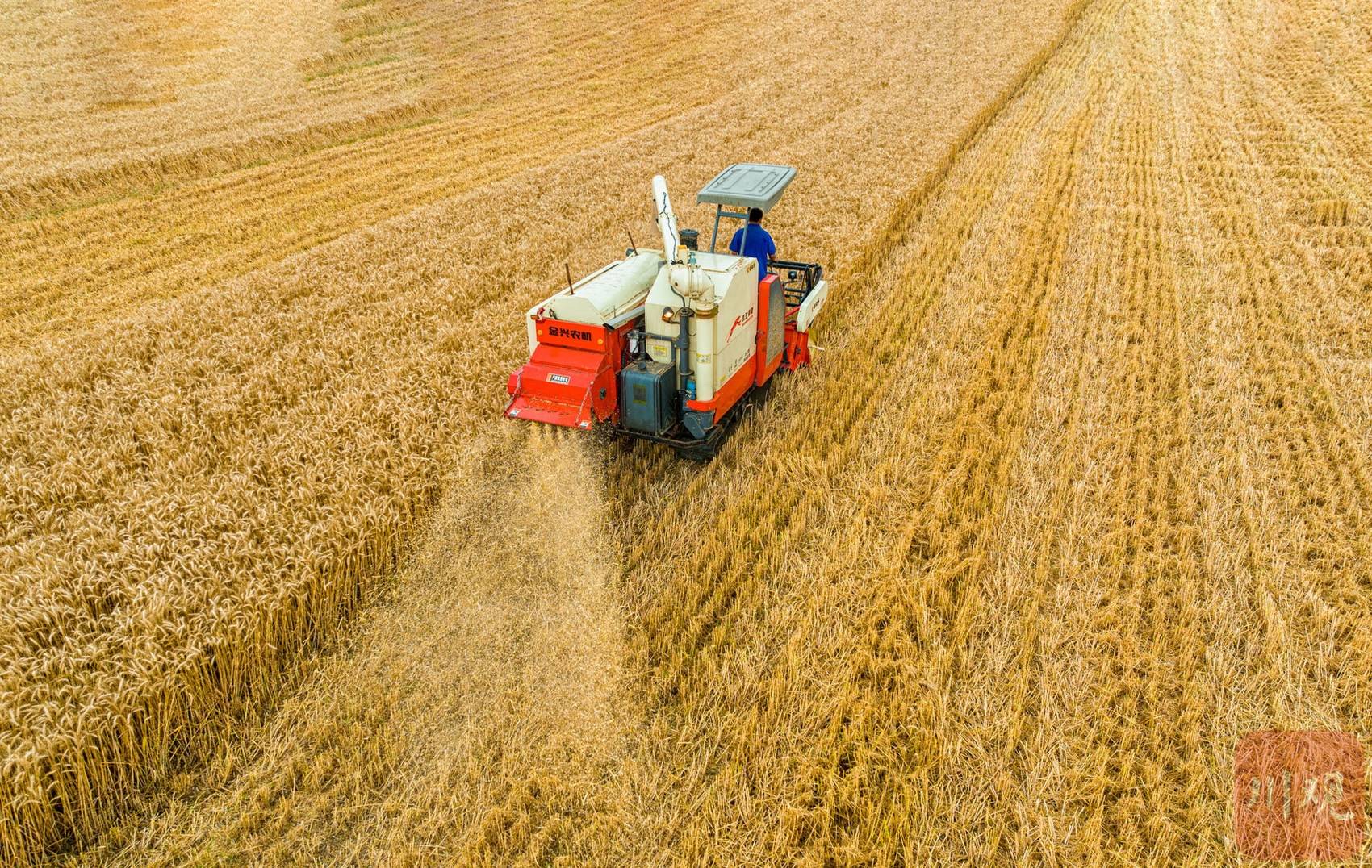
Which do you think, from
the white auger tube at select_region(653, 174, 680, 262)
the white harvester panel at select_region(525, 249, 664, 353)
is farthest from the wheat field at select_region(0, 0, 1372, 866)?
the white auger tube at select_region(653, 174, 680, 262)

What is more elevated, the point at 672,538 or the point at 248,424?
the point at 248,424

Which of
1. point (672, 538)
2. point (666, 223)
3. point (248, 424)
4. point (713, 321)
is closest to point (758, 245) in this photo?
point (666, 223)

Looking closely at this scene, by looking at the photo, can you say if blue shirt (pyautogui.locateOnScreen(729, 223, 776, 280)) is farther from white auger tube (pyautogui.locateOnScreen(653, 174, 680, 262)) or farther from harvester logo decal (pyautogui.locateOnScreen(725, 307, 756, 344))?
white auger tube (pyautogui.locateOnScreen(653, 174, 680, 262))

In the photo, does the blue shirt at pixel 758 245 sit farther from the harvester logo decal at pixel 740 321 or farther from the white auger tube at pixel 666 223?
the white auger tube at pixel 666 223

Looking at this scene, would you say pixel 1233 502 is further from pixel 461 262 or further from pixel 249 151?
pixel 249 151

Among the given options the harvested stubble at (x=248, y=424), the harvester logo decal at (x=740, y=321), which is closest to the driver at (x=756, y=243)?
the harvester logo decal at (x=740, y=321)

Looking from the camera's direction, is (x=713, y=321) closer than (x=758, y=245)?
Yes

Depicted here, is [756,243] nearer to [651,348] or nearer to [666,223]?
[666,223]
